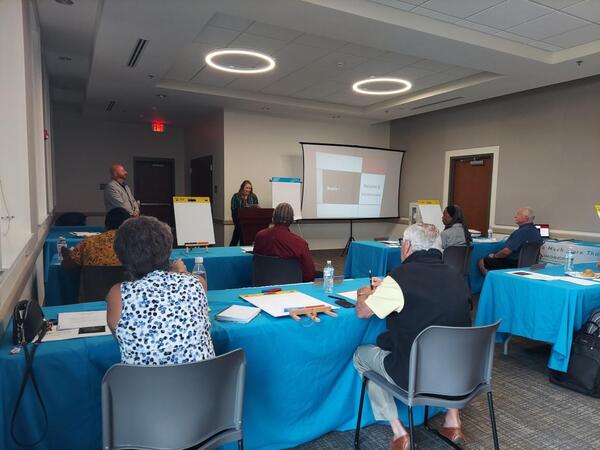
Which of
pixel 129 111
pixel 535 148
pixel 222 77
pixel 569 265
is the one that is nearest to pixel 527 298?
pixel 569 265

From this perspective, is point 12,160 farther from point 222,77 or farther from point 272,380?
point 222,77

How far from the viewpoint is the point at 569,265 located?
3.27 m

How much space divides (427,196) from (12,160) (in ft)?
22.6

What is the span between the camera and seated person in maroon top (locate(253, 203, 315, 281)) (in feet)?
9.33

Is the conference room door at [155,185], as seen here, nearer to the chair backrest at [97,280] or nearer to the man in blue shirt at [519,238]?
the chair backrest at [97,280]

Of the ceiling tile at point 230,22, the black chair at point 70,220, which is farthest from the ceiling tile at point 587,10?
the black chair at point 70,220

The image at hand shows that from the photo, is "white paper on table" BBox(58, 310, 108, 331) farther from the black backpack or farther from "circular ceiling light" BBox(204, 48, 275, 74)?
"circular ceiling light" BBox(204, 48, 275, 74)

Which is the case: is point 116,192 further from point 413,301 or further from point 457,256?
point 413,301

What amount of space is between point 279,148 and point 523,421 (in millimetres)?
6190

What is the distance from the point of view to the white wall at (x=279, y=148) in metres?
7.14

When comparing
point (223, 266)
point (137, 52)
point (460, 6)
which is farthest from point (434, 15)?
point (137, 52)

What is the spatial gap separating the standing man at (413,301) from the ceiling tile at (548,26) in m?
3.00

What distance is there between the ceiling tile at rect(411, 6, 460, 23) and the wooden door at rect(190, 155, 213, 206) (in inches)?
208

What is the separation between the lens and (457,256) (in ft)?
12.7
